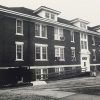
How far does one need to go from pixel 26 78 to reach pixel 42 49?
7056mm

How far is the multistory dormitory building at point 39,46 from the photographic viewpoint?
80.7ft

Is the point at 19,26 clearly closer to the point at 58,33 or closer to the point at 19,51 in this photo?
the point at 19,51

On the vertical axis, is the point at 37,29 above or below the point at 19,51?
above

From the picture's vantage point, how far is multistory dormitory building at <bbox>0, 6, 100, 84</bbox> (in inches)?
968

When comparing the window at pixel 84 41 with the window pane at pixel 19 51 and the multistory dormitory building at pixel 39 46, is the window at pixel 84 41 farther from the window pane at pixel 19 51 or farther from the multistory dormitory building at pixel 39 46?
the window pane at pixel 19 51

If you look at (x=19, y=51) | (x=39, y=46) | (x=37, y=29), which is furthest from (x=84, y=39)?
(x=19, y=51)

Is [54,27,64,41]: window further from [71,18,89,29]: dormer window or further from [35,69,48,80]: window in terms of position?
[71,18,89,29]: dormer window

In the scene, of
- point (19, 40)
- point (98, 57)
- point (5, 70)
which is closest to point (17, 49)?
point (19, 40)

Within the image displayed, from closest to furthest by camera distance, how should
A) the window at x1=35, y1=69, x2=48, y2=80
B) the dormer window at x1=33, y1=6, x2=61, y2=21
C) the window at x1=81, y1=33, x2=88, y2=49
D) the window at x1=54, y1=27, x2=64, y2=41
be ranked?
the window at x1=35, y1=69, x2=48, y2=80
the dormer window at x1=33, y1=6, x2=61, y2=21
the window at x1=54, y1=27, x2=64, y2=41
the window at x1=81, y1=33, x2=88, y2=49

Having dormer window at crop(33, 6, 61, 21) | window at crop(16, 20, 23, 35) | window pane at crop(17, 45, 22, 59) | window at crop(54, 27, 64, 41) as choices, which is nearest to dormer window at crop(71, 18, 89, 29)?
window at crop(54, 27, 64, 41)

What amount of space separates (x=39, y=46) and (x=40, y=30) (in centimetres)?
238

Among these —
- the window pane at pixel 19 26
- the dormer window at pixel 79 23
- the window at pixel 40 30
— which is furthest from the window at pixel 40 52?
the dormer window at pixel 79 23

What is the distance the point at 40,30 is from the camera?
2903cm

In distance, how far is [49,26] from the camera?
30.5 meters
